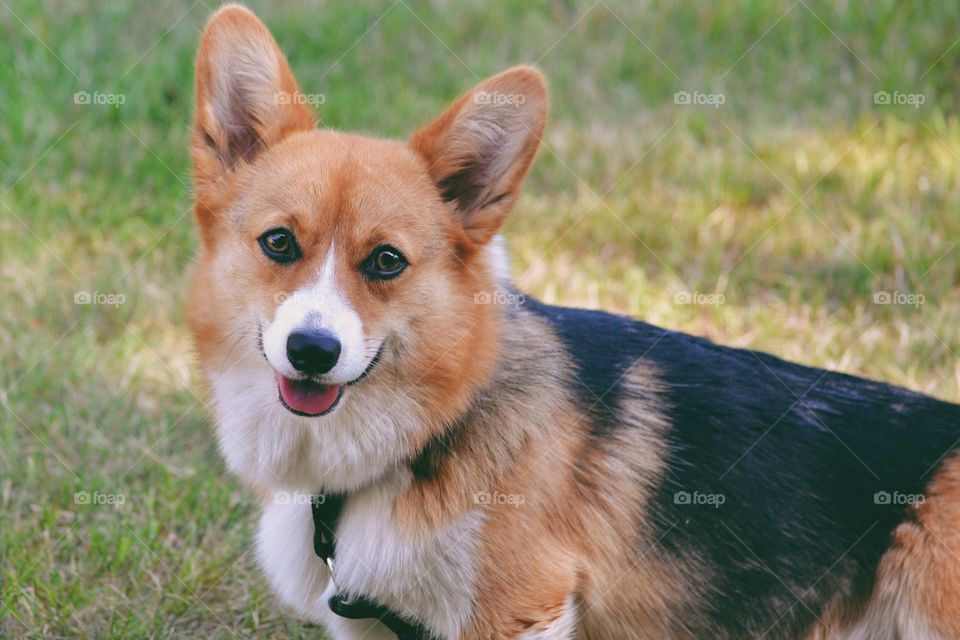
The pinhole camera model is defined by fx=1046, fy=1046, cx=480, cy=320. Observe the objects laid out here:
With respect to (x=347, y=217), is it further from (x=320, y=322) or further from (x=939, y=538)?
(x=939, y=538)

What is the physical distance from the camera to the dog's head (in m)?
3.18

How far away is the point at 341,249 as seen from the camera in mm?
3195

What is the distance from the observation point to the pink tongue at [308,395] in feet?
10.3

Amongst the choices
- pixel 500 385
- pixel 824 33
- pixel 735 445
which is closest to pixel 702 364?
pixel 735 445

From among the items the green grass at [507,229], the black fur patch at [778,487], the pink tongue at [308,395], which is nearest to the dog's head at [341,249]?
the pink tongue at [308,395]

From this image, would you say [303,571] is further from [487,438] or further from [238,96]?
[238,96]

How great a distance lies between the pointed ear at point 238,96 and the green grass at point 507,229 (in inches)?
49.4

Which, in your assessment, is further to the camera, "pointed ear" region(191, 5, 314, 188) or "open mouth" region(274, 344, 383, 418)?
"pointed ear" region(191, 5, 314, 188)

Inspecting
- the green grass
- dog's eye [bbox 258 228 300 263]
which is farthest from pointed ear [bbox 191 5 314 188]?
the green grass

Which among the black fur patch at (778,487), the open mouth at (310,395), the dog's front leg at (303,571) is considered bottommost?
the dog's front leg at (303,571)

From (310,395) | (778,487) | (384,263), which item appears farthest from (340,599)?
(778,487)

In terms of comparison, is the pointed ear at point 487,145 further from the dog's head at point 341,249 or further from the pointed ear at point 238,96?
the pointed ear at point 238,96

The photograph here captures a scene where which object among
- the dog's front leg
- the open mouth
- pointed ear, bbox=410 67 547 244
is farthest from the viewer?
the dog's front leg

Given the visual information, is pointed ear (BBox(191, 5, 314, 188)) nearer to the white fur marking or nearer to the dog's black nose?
the white fur marking
